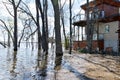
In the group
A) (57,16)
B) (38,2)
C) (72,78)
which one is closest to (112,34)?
(38,2)


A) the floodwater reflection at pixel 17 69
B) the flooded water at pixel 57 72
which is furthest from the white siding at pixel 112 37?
the floodwater reflection at pixel 17 69

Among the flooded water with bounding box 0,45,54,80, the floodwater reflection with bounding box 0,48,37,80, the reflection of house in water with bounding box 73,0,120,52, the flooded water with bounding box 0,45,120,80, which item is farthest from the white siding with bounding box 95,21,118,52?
the flooded water with bounding box 0,45,54,80

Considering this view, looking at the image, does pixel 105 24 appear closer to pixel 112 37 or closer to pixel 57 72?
pixel 112 37

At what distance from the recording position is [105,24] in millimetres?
36375

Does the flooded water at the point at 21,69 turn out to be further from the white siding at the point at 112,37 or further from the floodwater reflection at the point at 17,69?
the white siding at the point at 112,37

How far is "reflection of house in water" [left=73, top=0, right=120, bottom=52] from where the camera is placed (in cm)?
3381

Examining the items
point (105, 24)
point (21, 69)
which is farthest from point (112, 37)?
point (21, 69)

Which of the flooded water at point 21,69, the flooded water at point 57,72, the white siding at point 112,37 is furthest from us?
the white siding at point 112,37

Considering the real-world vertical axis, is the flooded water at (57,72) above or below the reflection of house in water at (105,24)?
below

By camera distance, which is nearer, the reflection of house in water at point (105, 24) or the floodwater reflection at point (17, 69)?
the floodwater reflection at point (17, 69)

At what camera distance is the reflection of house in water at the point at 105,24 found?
33812 mm

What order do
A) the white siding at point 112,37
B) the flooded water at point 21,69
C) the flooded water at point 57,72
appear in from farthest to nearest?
the white siding at point 112,37, the flooded water at point 57,72, the flooded water at point 21,69

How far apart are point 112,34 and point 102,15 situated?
3456mm

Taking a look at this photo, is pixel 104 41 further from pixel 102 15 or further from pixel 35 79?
pixel 35 79
